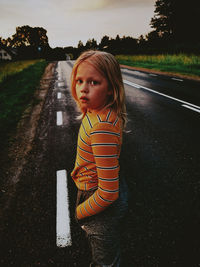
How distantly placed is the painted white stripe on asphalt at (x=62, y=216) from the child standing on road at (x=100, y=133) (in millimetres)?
1227

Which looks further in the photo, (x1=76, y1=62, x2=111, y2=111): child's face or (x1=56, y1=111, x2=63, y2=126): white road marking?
(x1=56, y1=111, x2=63, y2=126): white road marking

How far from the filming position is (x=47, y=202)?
8.91 feet

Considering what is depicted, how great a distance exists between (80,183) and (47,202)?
69.7 inches

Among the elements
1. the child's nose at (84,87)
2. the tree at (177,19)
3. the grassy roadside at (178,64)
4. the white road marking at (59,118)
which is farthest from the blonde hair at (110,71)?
the tree at (177,19)

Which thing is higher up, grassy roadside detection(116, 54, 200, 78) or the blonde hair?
grassy roadside detection(116, 54, 200, 78)

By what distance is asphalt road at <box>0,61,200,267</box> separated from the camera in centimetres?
200

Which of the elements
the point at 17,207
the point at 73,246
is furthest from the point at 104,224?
the point at 17,207

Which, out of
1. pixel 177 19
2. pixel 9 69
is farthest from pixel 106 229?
pixel 177 19

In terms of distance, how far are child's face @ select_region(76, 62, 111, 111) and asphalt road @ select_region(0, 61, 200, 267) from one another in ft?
3.03

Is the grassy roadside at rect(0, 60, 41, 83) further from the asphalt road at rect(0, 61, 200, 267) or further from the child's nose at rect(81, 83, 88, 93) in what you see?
the child's nose at rect(81, 83, 88, 93)

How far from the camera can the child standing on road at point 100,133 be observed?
0.91 m

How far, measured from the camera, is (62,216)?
8.15 ft

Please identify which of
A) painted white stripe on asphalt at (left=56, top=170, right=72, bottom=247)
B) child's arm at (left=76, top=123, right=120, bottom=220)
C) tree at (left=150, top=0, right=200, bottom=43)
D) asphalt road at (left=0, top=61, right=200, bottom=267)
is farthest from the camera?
tree at (left=150, top=0, right=200, bottom=43)

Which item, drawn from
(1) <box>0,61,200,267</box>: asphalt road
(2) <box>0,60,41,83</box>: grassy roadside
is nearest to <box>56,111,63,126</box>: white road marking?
(1) <box>0,61,200,267</box>: asphalt road
